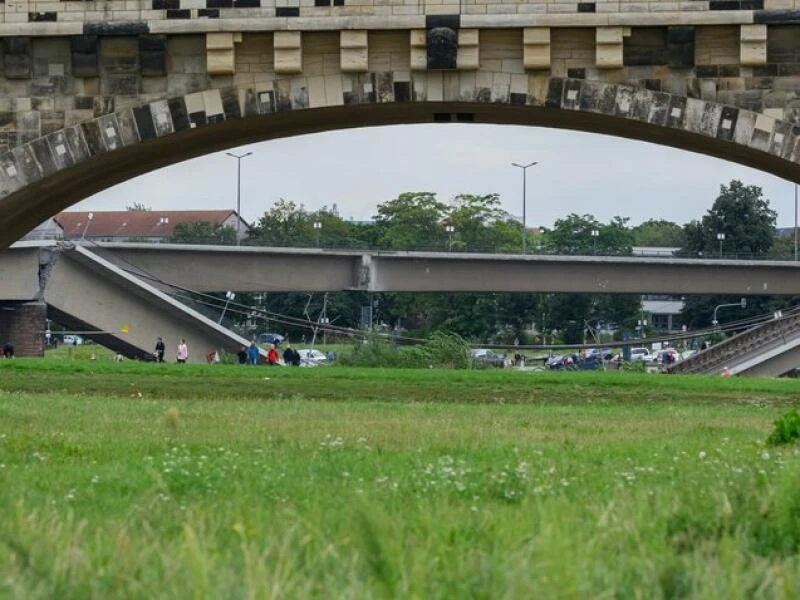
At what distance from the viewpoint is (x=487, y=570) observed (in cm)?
586

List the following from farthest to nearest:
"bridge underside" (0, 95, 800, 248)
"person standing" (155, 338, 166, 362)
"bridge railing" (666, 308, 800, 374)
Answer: "bridge railing" (666, 308, 800, 374)
"person standing" (155, 338, 166, 362)
"bridge underside" (0, 95, 800, 248)

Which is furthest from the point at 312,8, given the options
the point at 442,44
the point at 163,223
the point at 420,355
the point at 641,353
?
the point at 163,223

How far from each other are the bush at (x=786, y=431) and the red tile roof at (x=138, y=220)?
137 m

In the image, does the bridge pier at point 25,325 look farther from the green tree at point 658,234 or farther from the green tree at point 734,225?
the green tree at point 658,234

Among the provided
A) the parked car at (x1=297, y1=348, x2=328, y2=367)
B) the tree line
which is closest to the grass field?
the parked car at (x1=297, y1=348, x2=328, y2=367)

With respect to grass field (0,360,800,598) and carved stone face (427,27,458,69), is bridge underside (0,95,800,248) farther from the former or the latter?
grass field (0,360,800,598)

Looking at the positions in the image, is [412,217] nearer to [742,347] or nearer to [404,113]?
[742,347]

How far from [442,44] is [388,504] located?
21059 millimetres

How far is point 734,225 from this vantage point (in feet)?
364

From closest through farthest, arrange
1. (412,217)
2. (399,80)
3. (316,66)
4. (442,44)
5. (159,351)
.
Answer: (442,44)
(399,80)
(316,66)
(159,351)
(412,217)

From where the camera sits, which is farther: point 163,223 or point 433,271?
point 163,223

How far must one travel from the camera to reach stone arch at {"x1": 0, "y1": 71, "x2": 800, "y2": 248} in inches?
1121

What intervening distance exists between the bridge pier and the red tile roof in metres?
86.8

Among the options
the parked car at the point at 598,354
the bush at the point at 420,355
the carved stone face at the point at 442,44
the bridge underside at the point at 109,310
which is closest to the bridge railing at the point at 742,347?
the bridge underside at the point at 109,310
